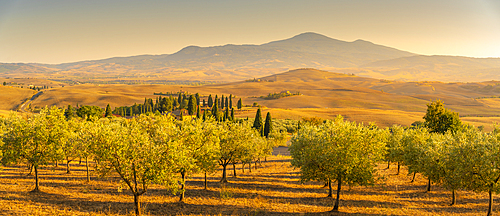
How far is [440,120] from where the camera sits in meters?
70.6

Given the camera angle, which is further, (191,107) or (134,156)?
(191,107)

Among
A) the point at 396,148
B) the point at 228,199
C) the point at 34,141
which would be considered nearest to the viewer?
the point at 34,141

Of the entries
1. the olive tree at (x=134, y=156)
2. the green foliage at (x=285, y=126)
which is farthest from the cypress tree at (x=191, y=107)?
the olive tree at (x=134, y=156)

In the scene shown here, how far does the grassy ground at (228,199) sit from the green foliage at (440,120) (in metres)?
28.9

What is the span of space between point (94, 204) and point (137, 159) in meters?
11.8

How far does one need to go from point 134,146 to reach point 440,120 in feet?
238

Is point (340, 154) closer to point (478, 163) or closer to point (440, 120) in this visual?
point (478, 163)

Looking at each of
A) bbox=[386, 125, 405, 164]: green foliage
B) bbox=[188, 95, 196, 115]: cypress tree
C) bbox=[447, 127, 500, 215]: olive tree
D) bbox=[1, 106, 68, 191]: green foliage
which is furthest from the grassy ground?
bbox=[188, 95, 196, 115]: cypress tree

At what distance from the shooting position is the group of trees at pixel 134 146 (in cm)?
2416

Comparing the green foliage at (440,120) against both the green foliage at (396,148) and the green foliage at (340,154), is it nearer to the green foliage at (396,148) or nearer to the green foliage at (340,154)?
the green foliage at (396,148)

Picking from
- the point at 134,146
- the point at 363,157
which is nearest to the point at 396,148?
the point at 363,157

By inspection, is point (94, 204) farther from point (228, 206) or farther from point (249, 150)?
point (249, 150)

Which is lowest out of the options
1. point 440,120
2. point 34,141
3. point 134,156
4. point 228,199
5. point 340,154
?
point 228,199

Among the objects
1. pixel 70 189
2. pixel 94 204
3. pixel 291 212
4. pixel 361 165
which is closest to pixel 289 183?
pixel 291 212
